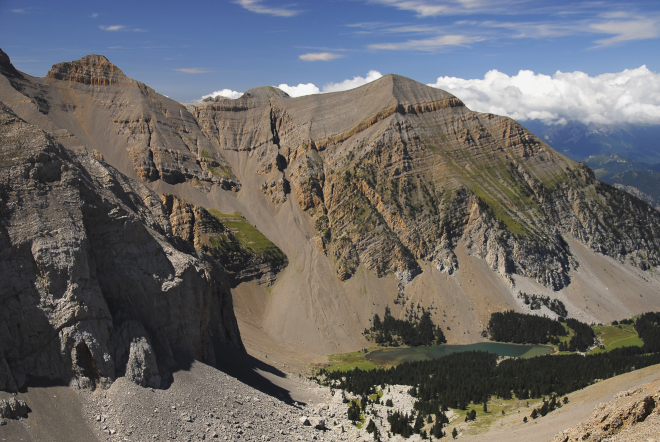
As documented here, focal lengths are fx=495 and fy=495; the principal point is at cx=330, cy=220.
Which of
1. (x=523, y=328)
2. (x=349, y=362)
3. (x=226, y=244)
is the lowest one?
(x=349, y=362)

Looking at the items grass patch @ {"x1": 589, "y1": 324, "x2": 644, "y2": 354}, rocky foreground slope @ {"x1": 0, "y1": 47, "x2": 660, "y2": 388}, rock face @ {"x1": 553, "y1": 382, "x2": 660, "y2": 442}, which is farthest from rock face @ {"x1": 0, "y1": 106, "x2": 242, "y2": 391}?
grass patch @ {"x1": 589, "y1": 324, "x2": 644, "y2": 354}

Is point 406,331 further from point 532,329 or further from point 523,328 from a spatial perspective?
point 532,329

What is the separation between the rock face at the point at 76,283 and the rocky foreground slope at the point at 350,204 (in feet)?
52.9

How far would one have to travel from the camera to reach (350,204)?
480 ft

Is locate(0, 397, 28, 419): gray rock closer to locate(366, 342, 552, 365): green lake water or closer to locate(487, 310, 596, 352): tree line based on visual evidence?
locate(366, 342, 552, 365): green lake water

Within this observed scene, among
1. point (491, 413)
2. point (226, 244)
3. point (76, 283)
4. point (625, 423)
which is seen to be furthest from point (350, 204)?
point (625, 423)

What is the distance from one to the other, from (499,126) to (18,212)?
495 ft

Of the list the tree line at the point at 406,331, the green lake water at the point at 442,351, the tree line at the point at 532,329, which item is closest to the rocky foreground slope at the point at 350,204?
the tree line at the point at 406,331

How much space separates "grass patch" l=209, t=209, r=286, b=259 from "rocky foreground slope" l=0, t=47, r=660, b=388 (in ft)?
1.67

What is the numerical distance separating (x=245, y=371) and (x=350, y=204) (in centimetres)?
8923

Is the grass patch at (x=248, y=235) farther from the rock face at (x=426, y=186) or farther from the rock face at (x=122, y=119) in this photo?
the rock face at (x=122, y=119)

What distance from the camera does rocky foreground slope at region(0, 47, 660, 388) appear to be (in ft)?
406

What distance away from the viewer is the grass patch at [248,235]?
447 feet

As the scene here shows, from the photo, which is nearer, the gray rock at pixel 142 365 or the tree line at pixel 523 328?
the gray rock at pixel 142 365
